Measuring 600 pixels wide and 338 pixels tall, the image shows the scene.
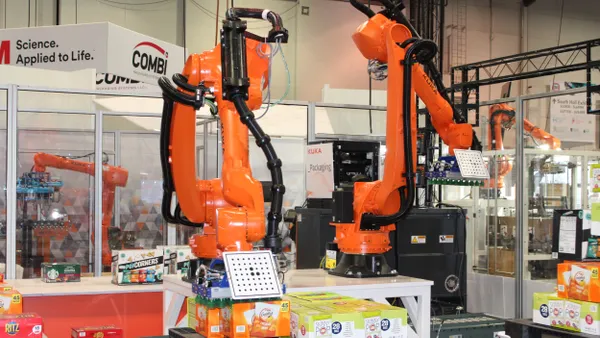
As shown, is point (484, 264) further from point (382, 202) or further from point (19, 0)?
point (19, 0)

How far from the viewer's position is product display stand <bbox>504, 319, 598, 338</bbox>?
4.41 meters

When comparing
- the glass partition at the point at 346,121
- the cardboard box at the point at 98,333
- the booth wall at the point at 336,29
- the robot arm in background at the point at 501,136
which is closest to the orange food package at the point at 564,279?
the cardboard box at the point at 98,333

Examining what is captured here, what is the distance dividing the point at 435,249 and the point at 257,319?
11.5 ft

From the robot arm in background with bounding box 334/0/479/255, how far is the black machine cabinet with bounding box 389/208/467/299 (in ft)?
3.19

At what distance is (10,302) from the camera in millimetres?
3604

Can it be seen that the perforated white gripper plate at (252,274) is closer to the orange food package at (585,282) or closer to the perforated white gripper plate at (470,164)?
the orange food package at (585,282)

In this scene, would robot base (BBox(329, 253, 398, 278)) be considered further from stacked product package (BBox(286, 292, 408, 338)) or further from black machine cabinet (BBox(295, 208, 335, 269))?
stacked product package (BBox(286, 292, 408, 338))

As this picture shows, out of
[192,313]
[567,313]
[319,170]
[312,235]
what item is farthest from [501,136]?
[192,313]

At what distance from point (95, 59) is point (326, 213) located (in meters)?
2.96

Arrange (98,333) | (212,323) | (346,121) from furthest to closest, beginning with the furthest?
1. (346,121)
2. (98,333)
3. (212,323)

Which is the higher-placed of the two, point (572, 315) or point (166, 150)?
point (166, 150)

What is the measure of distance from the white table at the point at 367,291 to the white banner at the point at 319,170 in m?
1.65

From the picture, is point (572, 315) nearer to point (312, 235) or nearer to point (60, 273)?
point (312, 235)

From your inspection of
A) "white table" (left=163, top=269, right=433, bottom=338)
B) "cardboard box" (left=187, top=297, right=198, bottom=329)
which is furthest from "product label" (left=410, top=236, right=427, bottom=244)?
"cardboard box" (left=187, top=297, right=198, bottom=329)
